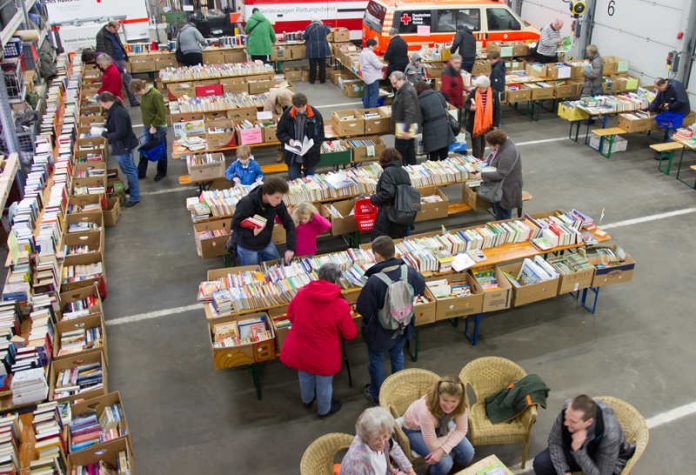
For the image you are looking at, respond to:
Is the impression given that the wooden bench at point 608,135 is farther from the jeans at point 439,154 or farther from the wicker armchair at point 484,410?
the wicker armchair at point 484,410

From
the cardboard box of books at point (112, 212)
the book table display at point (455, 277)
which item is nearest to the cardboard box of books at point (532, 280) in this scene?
the book table display at point (455, 277)

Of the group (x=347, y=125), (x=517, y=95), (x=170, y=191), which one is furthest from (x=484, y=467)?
(x=517, y=95)

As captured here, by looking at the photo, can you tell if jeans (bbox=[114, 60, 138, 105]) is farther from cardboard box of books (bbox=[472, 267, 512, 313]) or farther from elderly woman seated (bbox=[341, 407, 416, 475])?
elderly woman seated (bbox=[341, 407, 416, 475])

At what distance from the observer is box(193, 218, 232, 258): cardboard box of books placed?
26.3ft

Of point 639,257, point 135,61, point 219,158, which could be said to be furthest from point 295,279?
point 135,61

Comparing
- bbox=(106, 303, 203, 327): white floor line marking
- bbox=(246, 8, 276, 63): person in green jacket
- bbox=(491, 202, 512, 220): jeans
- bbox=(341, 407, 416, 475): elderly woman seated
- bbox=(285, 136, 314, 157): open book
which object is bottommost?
bbox=(106, 303, 203, 327): white floor line marking

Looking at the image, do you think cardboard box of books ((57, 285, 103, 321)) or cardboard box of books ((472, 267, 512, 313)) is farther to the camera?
cardboard box of books ((57, 285, 103, 321))

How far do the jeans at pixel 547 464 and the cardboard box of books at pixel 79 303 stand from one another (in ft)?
15.4

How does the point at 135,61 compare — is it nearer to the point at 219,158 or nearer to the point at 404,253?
the point at 219,158

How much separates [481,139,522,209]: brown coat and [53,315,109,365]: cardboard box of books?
5131 mm

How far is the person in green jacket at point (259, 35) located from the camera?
15523mm

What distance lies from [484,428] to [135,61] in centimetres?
1369

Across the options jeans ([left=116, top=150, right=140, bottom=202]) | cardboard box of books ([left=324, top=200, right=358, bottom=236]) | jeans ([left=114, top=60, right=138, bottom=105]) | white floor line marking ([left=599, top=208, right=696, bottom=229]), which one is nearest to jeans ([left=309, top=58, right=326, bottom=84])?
jeans ([left=114, top=60, right=138, bottom=105])

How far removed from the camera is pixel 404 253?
7289 millimetres
